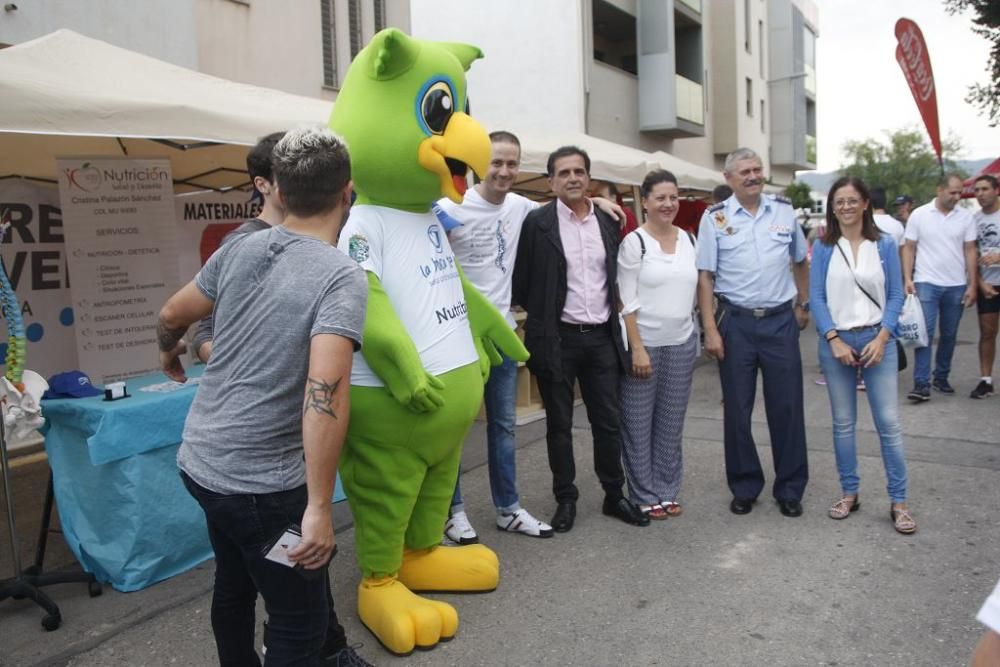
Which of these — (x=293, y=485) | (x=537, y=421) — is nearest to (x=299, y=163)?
(x=293, y=485)

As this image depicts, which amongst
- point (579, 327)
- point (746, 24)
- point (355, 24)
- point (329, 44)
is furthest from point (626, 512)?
point (746, 24)

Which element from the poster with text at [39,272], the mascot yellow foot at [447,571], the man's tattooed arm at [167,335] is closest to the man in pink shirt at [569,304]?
the mascot yellow foot at [447,571]

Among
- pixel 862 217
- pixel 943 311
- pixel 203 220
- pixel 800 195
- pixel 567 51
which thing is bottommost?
pixel 943 311

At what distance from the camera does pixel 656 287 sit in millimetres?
4117

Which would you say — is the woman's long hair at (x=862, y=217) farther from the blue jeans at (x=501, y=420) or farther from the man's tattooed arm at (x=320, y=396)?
the man's tattooed arm at (x=320, y=396)

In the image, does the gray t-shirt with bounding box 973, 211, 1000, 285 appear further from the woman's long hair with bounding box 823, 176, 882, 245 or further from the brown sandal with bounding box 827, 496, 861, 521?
the brown sandal with bounding box 827, 496, 861, 521

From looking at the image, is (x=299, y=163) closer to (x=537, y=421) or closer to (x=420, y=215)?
(x=420, y=215)

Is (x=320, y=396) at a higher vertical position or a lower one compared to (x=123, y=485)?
higher

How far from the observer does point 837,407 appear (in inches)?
162

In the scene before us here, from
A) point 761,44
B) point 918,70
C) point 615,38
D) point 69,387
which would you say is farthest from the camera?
point 761,44

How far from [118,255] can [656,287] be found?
2.93 metres

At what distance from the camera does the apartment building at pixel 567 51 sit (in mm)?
8305

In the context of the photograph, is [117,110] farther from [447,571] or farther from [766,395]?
[766,395]

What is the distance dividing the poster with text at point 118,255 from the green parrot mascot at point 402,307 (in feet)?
6.30
